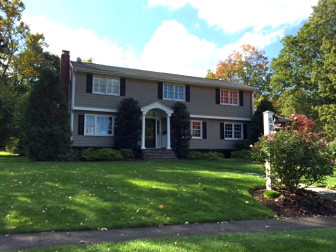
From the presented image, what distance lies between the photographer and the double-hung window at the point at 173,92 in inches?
864

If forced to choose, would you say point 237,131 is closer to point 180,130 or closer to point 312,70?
point 180,130

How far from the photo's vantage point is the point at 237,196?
7949mm

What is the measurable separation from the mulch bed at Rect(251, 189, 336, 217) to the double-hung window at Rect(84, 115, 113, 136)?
43.0 ft

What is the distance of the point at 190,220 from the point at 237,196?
220 centimetres

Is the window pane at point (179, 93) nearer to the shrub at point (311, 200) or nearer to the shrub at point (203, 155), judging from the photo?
the shrub at point (203, 155)

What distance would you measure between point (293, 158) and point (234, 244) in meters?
3.76

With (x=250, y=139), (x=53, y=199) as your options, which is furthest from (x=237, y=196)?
(x=250, y=139)

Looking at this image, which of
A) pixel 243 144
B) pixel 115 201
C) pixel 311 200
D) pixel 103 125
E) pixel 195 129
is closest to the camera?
pixel 115 201

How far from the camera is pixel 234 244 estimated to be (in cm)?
468

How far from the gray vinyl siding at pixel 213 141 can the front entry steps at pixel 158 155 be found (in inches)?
140

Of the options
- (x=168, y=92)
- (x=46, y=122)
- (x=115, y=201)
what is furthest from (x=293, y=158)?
(x=168, y=92)

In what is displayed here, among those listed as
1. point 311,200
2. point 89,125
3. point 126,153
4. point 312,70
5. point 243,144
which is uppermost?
point 312,70

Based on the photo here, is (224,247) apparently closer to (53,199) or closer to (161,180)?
(53,199)

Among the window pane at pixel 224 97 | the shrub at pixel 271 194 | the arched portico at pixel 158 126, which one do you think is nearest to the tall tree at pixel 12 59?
the arched portico at pixel 158 126
